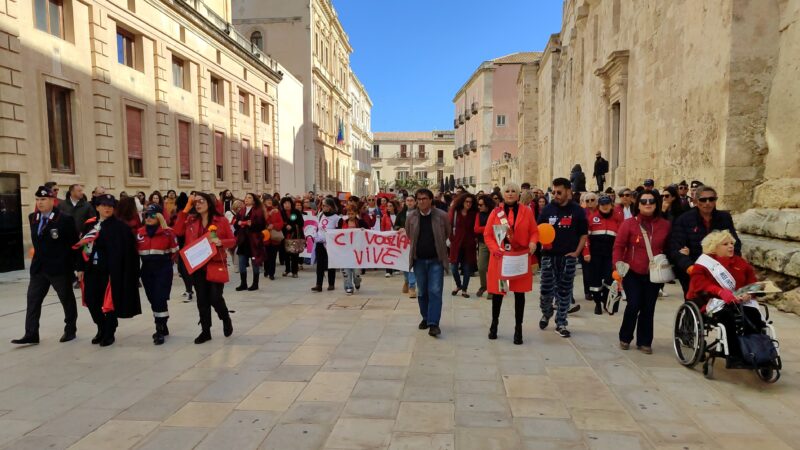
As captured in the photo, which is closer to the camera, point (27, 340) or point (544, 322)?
point (27, 340)

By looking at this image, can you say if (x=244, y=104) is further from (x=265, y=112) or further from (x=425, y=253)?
(x=425, y=253)

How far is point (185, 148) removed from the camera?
19562mm

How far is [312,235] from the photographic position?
1094 centimetres

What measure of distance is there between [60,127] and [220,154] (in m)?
9.45

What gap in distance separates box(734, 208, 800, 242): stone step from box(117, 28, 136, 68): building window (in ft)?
55.2

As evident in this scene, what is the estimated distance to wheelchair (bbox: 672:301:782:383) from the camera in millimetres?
4453

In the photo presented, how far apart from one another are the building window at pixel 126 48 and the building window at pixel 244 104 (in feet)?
27.9

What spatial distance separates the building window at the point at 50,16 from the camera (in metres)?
12.6

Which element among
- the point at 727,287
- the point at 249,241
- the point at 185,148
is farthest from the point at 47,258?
the point at 185,148

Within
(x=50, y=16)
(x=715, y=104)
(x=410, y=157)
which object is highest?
(x=410, y=157)

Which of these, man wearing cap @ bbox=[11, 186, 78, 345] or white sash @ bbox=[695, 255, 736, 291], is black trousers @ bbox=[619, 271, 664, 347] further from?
man wearing cap @ bbox=[11, 186, 78, 345]

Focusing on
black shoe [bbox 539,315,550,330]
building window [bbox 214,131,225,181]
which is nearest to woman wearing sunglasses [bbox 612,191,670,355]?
black shoe [bbox 539,315,550,330]

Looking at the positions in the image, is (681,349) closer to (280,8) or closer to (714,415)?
(714,415)

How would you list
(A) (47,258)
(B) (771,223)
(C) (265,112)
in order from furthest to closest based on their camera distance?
(C) (265,112), (B) (771,223), (A) (47,258)
